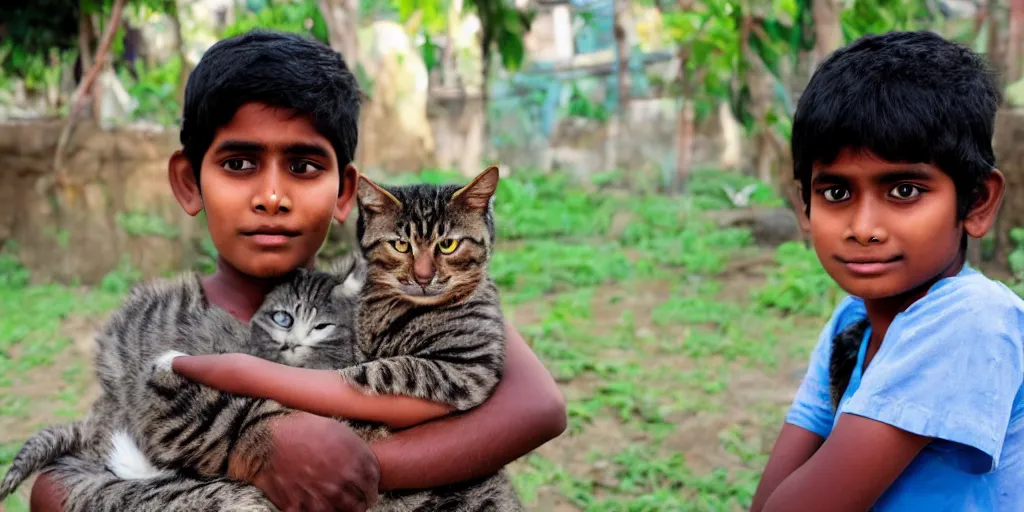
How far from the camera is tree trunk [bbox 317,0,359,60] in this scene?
24.1 feet

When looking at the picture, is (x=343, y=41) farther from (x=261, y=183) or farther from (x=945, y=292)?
(x=945, y=292)

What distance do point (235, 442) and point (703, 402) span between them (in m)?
3.94

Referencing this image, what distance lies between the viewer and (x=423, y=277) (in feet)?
7.70

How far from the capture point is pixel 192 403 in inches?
82.6

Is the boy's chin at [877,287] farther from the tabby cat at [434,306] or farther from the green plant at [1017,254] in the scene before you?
the green plant at [1017,254]

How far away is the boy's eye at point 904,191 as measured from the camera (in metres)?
1.92

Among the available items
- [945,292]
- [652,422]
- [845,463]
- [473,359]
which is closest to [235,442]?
[473,359]

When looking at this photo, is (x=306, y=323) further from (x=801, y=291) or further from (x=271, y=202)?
(x=801, y=291)

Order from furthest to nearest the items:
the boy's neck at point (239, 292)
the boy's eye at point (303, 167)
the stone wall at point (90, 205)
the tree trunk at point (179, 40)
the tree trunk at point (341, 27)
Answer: the tree trunk at point (179, 40)
the stone wall at point (90, 205)
the tree trunk at point (341, 27)
the boy's neck at point (239, 292)
the boy's eye at point (303, 167)

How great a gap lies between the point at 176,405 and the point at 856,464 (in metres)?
1.49

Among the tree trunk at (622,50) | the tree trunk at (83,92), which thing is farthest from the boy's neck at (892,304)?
the tree trunk at (622,50)

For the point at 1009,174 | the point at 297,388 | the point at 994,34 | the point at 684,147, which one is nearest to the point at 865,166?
the point at 297,388

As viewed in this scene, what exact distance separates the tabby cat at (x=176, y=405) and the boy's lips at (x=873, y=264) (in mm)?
1257

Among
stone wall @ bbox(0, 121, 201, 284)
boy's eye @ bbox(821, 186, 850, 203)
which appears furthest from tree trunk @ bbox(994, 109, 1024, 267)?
stone wall @ bbox(0, 121, 201, 284)
